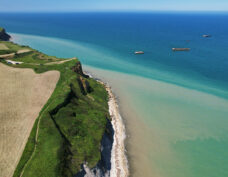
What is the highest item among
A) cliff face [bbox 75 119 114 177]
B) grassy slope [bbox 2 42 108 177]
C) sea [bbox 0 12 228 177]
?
grassy slope [bbox 2 42 108 177]

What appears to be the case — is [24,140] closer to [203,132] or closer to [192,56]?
[203,132]

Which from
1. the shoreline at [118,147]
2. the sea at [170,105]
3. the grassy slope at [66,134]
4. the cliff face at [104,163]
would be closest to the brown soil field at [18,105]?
the grassy slope at [66,134]

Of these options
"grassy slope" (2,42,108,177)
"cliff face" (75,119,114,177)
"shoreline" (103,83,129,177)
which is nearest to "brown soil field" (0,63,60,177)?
"grassy slope" (2,42,108,177)

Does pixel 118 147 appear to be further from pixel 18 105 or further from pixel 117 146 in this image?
pixel 18 105

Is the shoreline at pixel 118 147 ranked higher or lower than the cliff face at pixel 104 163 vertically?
lower

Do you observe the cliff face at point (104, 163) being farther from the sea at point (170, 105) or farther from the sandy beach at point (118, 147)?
the sea at point (170, 105)

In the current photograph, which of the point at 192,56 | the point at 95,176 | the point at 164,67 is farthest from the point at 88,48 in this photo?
the point at 95,176

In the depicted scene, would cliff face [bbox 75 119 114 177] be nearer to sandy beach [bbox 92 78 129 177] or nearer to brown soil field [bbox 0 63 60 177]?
sandy beach [bbox 92 78 129 177]
